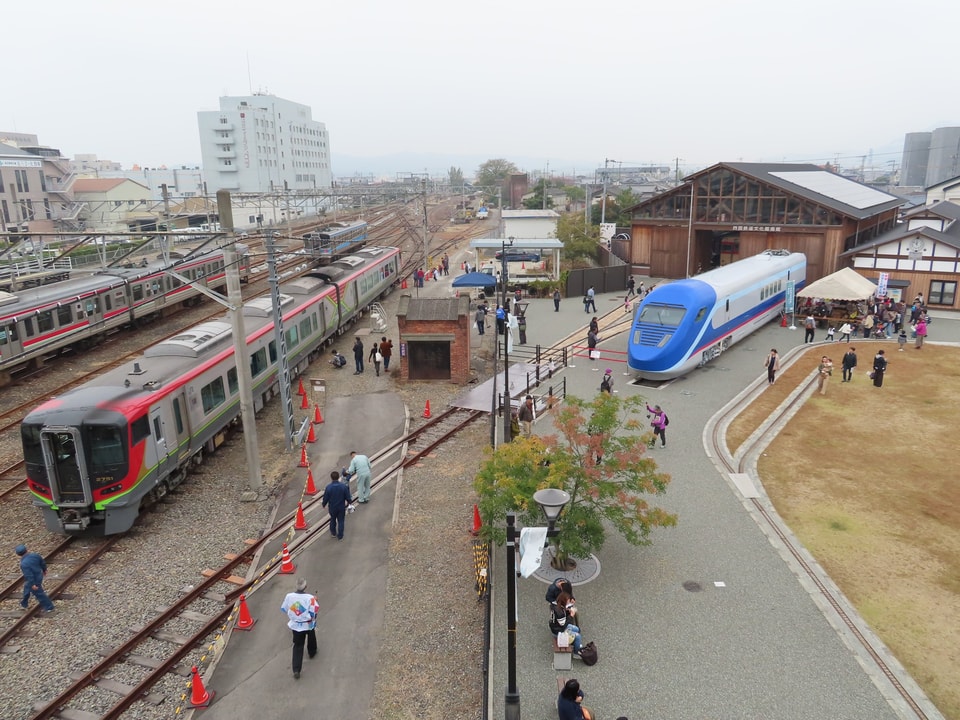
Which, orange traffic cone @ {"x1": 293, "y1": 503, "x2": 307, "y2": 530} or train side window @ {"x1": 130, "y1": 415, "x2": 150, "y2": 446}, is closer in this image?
train side window @ {"x1": 130, "y1": 415, "x2": 150, "y2": 446}

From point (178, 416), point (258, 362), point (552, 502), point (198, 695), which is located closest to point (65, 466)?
point (178, 416)

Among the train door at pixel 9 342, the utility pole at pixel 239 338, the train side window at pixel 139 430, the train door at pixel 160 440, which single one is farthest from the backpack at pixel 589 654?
the train door at pixel 9 342

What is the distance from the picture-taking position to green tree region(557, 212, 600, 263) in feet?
149

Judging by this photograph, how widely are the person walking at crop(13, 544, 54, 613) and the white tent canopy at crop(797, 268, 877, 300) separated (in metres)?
29.2

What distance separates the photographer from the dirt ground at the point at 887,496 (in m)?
10.5

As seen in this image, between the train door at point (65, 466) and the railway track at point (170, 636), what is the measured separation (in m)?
1.24

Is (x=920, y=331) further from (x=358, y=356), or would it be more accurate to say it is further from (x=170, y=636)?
(x=170, y=636)

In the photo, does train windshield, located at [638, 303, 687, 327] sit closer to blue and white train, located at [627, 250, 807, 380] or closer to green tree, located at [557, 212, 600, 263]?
blue and white train, located at [627, 250, 807, 380]

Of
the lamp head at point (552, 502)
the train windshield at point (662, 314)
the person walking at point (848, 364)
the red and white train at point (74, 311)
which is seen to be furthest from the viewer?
the red and white train at point (74, 311)

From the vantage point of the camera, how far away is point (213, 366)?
56.4ft

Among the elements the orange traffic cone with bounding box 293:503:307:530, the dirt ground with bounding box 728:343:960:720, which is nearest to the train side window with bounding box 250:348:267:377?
A: the orange traffic cone with bounding box 293:503:307:530

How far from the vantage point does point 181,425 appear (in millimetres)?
15656

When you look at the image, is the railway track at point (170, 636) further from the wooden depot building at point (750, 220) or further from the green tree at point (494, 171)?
the green tree at point (494, 171)

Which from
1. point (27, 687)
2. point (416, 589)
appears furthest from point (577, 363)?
point (27, 687)
